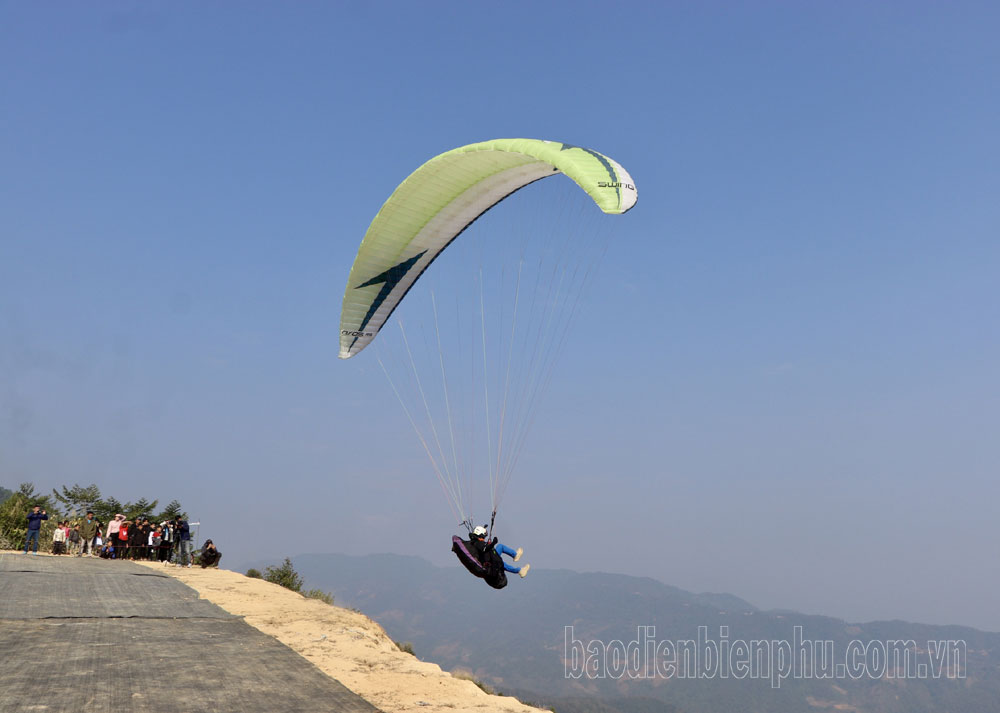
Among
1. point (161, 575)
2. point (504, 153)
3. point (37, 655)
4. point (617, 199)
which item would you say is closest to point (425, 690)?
point (37, 655)

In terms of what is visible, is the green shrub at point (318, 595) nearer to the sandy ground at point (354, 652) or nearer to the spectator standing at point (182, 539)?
the sandy ground at point (354, 652)

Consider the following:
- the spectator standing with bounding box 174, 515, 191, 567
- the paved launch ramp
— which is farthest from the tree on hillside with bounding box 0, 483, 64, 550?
the paved launch ramp

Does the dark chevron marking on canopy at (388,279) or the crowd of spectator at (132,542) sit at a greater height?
the dark chevron marking on canopy at (388,279)

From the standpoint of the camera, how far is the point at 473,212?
53.4 feet

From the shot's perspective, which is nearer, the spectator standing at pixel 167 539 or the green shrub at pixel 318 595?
the green shrub at pixel 318 595

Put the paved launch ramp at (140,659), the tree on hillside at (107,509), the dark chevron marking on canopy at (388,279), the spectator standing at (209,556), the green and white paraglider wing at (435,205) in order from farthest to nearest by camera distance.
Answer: the tree on hillside at (107,509), the spectator standing at (209,556), the dark chevron marking on canopy at (388,279), the green and white paraglider wing at (435,205), the paved launch ramp at (140,659)

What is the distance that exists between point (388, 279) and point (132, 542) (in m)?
14.9

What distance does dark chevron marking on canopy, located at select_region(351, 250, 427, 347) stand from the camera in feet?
55.0

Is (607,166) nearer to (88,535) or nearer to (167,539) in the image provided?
(167,539)

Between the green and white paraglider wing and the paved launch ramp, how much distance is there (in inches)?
275

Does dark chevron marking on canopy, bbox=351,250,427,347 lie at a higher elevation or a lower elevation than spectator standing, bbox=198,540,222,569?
higher

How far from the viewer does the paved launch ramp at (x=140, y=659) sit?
8312 mm

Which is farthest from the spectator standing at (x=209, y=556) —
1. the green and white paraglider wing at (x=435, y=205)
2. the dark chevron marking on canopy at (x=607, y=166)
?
the dark chevron marking on canopy at (x=607, y=166)

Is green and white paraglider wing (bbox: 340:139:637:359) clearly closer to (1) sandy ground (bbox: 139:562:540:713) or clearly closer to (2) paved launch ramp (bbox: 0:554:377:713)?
(1) sandy ground (bbox: 139:562:540:713)
